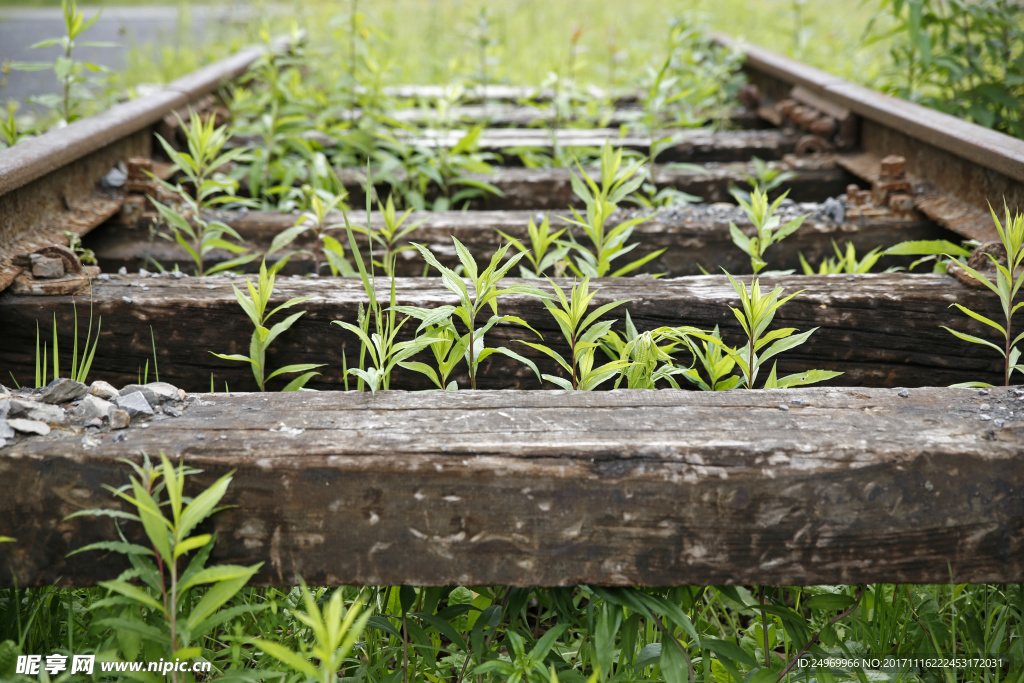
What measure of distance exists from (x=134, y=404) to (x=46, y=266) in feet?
2.71

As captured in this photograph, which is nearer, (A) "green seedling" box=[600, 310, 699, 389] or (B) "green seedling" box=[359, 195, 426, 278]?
(A) "green seedling" box=[600, 310, 699, 389]

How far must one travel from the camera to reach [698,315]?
1879 millimetres

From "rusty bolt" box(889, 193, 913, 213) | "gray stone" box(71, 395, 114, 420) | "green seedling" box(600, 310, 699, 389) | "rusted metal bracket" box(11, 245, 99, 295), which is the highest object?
"rusty bolt" box(889, 193, 913, 213)

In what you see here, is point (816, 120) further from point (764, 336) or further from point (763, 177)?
point (764, 336)

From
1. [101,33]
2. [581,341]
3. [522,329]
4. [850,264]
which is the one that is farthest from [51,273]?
[101,33]

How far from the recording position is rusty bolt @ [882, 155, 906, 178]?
2.74m

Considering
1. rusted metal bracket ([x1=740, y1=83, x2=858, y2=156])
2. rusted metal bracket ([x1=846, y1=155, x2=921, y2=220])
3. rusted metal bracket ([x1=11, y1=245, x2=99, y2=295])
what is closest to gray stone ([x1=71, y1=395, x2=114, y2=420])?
rusted metal bracket ([x1=11, y1=245, x2=99, y2=295])

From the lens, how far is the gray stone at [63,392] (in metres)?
1.42

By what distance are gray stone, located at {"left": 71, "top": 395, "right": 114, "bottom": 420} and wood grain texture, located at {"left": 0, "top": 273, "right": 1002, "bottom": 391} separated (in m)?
0.53

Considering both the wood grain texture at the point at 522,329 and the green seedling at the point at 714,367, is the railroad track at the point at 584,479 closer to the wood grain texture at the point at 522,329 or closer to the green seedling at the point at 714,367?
the wood grain texture at the point at 522,329

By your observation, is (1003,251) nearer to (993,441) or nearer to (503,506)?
(993,441)

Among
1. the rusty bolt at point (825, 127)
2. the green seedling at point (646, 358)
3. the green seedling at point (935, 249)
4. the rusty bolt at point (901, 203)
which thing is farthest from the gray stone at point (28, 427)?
the rusty bolt at point (825, 127)

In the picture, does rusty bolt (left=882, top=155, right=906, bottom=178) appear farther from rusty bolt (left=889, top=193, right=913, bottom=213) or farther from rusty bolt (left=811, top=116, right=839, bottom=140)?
rusty bolt (left=811, top=116, right=839, bottom=140)

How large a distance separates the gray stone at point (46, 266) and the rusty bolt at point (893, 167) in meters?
2.74
